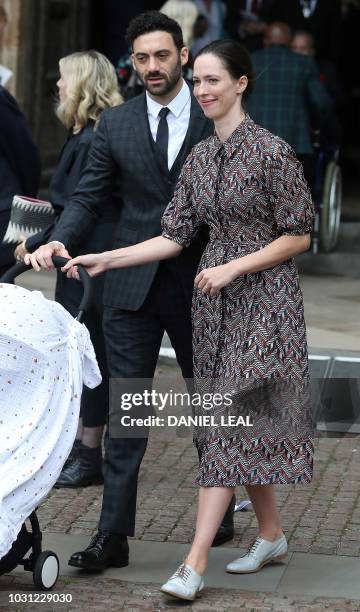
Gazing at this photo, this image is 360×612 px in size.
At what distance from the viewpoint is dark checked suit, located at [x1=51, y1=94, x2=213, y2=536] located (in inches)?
208

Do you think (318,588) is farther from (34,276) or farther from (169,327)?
(34,276)

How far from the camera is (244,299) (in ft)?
16.2

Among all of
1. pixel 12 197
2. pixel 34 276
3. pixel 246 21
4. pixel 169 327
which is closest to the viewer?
pixel 169 327

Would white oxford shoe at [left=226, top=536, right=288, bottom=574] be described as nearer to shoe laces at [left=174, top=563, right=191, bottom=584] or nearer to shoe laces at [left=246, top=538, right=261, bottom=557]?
shoe laces at [left=246, top=538, right=261, bottom=557]

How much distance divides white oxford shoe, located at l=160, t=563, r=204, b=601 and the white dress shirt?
5.02 feet

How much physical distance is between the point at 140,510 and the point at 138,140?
166cm

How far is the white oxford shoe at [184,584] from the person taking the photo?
15.8ft

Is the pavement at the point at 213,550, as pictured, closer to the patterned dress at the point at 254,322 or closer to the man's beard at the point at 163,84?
the patterned dress at the point at 254,322

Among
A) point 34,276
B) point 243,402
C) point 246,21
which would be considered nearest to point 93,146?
point 243,402

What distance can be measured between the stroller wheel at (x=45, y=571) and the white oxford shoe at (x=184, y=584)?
1.31ft

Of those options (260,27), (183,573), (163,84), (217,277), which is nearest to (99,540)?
(183,573)

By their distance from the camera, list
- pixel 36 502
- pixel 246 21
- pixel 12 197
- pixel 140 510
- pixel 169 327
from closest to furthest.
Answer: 1. pixel 36 502
2. pixel 169 327
3. pixel 140 510
4. pixel 12 197
5. pixel 246 21

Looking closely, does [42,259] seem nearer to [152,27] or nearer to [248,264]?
[248,264]

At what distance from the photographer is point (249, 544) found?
5.52 m
